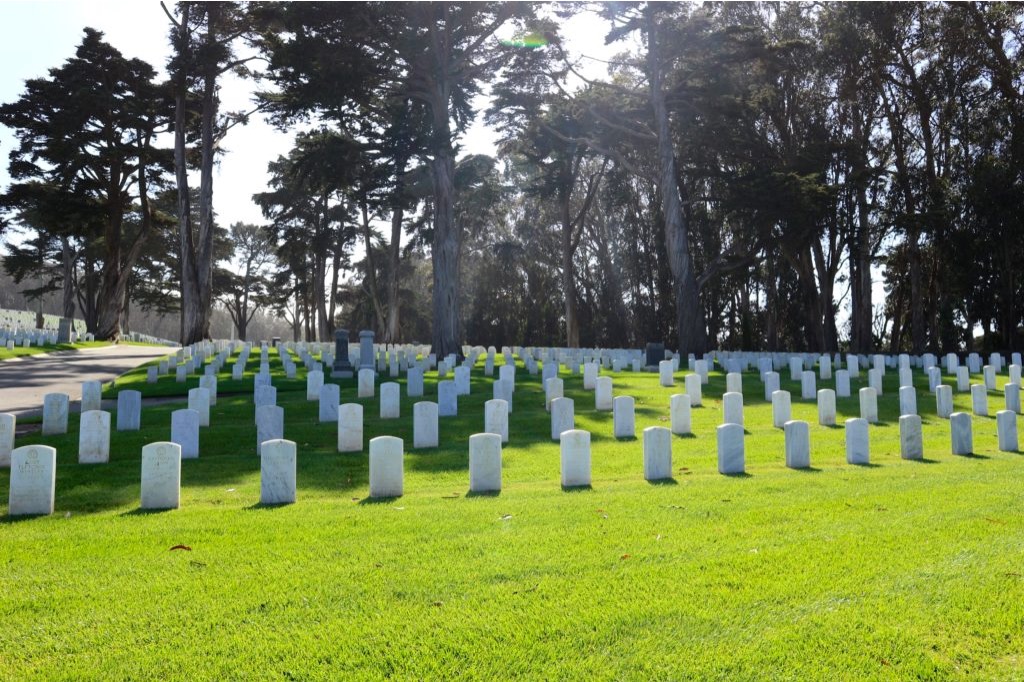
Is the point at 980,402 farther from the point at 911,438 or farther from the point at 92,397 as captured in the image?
the point at 92,397

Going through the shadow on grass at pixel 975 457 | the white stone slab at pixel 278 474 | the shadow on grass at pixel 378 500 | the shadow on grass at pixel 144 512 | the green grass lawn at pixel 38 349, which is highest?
the green grass lawn at pixel 38 349

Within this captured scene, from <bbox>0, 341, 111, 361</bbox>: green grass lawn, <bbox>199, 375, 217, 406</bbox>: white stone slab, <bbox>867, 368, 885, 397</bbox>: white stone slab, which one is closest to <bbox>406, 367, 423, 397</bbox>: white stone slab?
<bbox>199, 375, 217, 406</bbox>: white stone slab

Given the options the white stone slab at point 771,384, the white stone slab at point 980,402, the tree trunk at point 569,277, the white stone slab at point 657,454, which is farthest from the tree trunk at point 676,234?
the white stone slab at point 657,454

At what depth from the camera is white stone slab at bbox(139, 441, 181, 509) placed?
6.41m

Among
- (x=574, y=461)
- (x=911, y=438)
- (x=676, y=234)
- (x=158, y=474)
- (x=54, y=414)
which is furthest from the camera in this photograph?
(x=676, y=234)

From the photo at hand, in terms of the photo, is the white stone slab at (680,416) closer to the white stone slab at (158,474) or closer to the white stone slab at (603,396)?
the white stone slab at (603,396)

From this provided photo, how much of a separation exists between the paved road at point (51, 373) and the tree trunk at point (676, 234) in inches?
752

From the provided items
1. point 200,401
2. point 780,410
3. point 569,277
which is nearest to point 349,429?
point 200,401

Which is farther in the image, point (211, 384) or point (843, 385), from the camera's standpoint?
point (843, 385)

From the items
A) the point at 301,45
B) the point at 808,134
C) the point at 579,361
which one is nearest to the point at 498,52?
the point at 301,45

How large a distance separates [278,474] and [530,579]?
10.2 ft

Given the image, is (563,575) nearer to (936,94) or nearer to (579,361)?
(579,361)

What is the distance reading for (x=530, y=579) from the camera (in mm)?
4418

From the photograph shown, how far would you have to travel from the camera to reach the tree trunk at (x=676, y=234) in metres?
27.3
